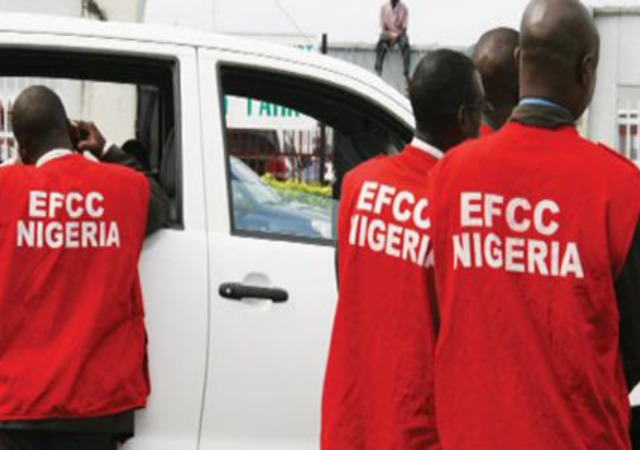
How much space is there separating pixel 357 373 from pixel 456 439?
435 mm

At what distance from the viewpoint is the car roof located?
4.37 meters

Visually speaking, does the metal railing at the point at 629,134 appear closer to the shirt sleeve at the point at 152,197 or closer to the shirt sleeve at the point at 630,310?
the shirt sleeve at the point at 152,197

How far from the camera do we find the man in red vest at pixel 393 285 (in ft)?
10.4

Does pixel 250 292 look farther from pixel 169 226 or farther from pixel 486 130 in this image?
pixel 486 130

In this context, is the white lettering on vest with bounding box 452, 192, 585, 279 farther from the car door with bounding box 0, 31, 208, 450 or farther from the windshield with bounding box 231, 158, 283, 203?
the windshield with bounding box 231, 158, 283, 203

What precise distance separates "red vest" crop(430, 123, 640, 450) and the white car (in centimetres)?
153

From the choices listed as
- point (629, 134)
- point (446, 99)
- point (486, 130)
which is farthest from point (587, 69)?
point (629, 134)

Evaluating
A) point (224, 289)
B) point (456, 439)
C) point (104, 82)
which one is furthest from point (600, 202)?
point (104, 82)

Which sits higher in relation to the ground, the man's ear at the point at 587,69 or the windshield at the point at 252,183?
the man's ear at the point at 587,69

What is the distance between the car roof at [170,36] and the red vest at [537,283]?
5.76 ft

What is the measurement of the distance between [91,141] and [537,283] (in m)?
2.08

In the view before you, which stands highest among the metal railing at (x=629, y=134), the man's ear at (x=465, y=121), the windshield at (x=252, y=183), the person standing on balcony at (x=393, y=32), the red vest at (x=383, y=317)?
the person standing on balcony at (x=393, y=32)

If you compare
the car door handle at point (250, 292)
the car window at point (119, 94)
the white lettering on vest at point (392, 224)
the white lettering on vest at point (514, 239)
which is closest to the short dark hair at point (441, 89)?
the white lettering on vest at point (392, 224)

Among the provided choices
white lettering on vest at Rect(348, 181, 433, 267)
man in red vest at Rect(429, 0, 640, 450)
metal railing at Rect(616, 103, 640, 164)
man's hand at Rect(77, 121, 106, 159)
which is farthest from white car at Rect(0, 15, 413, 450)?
metal railing at Rect(616, 103, 640, 164)
